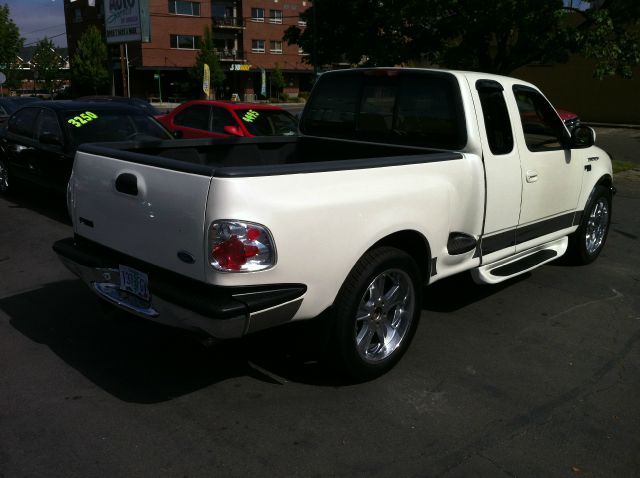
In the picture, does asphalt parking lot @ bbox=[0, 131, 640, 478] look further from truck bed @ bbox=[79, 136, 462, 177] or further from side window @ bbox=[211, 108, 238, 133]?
side window @ bbox=[211, 108, 238, 133]

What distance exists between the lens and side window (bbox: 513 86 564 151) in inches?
193

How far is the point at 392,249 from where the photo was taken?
11.8 feet

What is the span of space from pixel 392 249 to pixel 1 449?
2288 mm

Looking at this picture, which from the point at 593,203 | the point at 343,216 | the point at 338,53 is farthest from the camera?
the point at 338,53

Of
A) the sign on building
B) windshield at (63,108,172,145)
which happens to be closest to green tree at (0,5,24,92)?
the sign on building

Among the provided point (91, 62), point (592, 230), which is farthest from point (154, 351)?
point (91, 62)

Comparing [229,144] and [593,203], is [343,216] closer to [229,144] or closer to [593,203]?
[229,144]

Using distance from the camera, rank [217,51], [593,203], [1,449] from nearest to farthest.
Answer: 1. [1,449]
2. [593,203]
3. [217,51]

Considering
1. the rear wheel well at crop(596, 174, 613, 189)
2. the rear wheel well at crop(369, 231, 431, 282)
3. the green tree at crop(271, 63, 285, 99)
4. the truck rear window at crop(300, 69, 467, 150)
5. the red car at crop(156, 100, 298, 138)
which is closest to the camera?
the rear wheel well at crop(369, 231, 431, 282)

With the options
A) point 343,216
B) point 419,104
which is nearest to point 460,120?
point 419,104

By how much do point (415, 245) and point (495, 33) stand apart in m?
12.1

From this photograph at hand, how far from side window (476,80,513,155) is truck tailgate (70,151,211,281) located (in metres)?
2.39

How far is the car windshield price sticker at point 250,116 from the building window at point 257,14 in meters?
62.6

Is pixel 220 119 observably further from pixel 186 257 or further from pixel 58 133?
pixel 186 257
